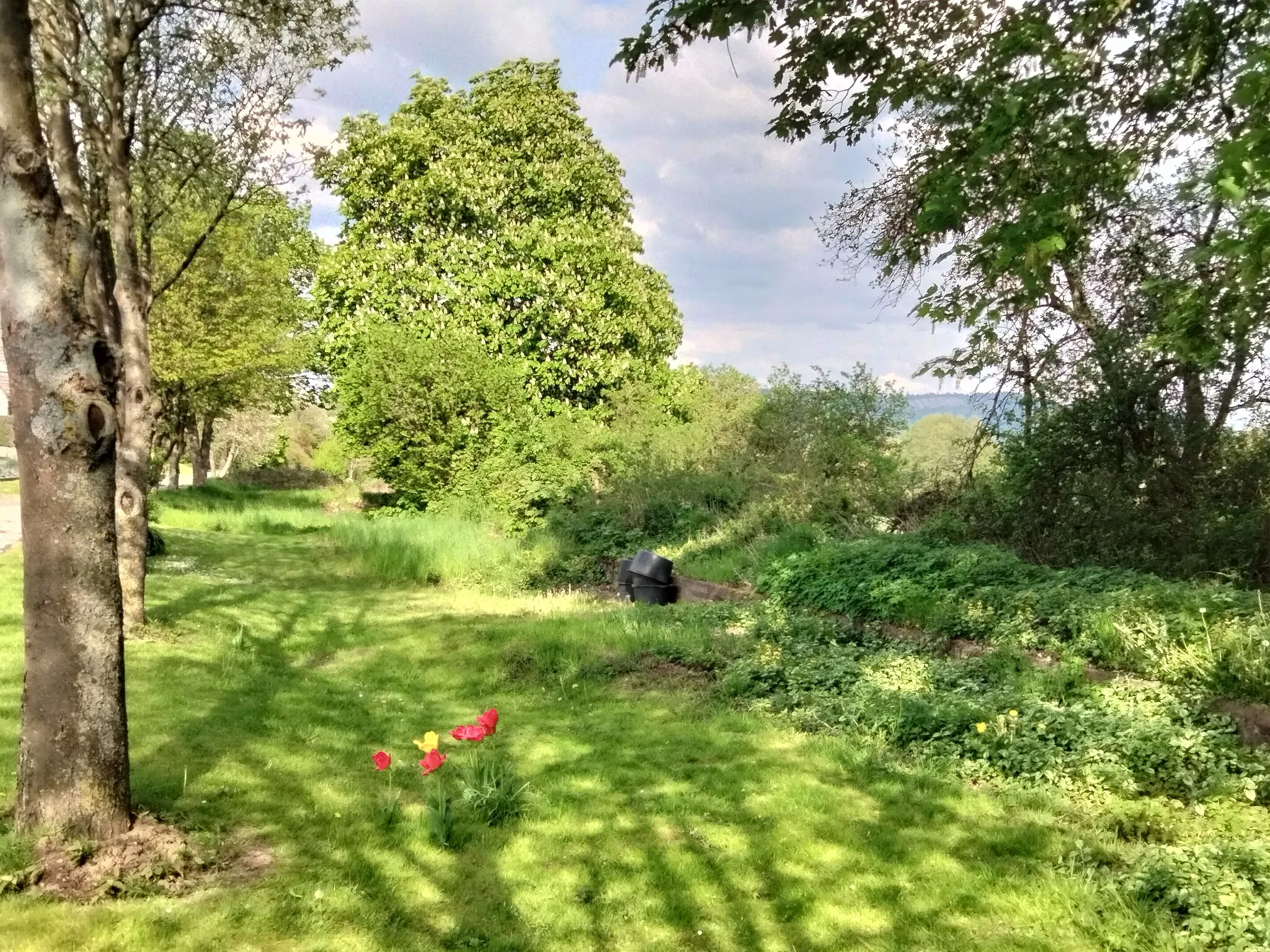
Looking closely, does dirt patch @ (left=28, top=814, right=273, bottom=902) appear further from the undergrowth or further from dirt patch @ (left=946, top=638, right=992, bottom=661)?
dirt patch @ (left=946, top=638, right=992, bottom=661)

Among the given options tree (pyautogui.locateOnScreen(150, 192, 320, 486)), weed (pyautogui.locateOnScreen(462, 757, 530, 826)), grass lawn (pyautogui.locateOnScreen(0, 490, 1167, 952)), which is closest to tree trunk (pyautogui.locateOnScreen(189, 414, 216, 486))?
tree (pyautogui.locateOnScreen(150, 192, 320, 486))

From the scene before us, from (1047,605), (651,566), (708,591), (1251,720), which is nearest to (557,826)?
(1251,720)

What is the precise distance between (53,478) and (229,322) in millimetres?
20129

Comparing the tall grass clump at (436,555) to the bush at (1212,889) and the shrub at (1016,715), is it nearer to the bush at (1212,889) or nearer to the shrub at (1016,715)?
the shrub at (1016,715)

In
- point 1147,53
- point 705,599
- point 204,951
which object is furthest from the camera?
point 705,599

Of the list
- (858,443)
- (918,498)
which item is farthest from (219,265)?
(918,498)

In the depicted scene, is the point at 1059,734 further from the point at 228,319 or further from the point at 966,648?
the point at 228,319

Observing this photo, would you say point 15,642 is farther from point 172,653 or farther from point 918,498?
point 918,498

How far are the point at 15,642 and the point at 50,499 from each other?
4460 millimetres

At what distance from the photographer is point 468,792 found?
15.0 feet

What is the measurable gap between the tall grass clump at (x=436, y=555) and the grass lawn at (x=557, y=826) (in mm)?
5250

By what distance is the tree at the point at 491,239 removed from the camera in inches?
840

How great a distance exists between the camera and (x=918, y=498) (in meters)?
13.1

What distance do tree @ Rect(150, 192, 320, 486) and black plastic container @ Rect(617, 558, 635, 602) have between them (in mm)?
10193
